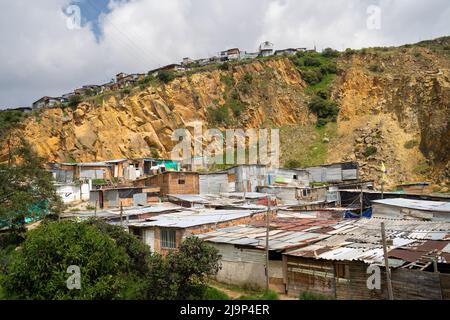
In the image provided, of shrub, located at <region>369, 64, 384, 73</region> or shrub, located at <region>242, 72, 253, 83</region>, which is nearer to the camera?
shrub, located at <region>369, 64, 384, 73</region>

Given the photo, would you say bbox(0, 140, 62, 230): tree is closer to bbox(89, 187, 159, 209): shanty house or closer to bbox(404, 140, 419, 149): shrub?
bbox(89, 187, 159, 209): shanty house

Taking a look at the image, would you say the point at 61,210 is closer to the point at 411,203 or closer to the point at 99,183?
the point at 99,183

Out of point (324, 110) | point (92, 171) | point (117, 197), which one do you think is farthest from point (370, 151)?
point (92, 171)

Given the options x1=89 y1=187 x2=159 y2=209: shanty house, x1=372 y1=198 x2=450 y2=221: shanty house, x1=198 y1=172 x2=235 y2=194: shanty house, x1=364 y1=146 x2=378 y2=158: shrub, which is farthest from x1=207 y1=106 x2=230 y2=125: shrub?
x1=372 y1=198 x2=450 y2=221: shanty house

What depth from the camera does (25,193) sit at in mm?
22219

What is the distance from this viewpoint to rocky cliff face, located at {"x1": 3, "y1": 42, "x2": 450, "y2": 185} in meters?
40.9

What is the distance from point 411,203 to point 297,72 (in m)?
36.8

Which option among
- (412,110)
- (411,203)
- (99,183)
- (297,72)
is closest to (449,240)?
(411,203)

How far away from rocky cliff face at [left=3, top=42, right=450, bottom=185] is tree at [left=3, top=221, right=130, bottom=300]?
105 feet

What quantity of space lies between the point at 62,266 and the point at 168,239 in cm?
680

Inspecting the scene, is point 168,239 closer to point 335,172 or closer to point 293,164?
point 335,172

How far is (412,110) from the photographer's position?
147 ft

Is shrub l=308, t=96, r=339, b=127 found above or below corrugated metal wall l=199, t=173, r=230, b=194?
above

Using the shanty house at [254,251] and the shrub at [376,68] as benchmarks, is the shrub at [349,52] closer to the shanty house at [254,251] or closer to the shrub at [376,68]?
the shrub at [376,68]
